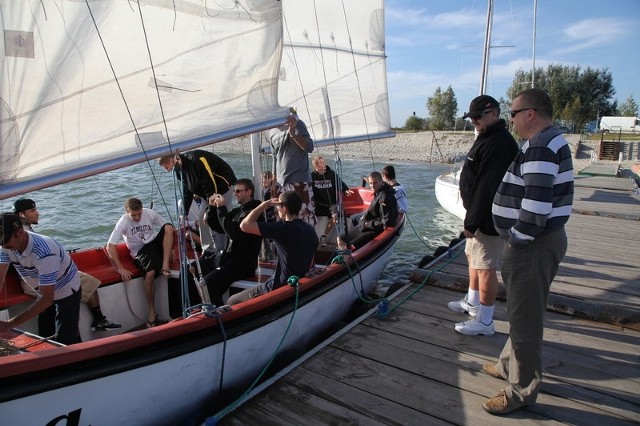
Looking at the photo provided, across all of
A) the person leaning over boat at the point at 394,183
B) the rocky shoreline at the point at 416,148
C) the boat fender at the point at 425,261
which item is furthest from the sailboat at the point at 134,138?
the rocky shoreline at the point at 416,148

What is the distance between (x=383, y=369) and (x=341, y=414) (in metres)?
0.68

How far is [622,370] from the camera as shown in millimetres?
3670

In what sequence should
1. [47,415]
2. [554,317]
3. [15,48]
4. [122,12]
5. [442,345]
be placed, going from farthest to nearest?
1. [554,317]
2. [442,345]
3. [122,12]
4. [47,415]
5. [15,48]

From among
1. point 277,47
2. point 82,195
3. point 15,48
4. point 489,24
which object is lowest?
point 82,195

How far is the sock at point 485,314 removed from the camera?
13.4ft

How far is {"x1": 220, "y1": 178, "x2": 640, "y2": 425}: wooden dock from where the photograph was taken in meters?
3.18

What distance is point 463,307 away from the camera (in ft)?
15.6

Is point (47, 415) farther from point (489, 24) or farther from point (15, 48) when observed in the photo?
point (489, 24)

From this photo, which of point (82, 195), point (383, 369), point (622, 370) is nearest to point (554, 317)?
point (622, 370)

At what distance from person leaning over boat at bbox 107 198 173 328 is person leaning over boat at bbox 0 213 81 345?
98 centimetres

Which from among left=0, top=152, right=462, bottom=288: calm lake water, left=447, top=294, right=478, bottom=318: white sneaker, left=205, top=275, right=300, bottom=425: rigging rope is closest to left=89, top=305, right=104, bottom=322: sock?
left=205, top=275, right=300, bottom=425: rigging rope

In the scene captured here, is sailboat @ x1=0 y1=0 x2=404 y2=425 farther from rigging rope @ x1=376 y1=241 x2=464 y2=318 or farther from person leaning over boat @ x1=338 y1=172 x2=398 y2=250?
person leaning over boat @ x1=338 y1=172 x2=398 y2=250

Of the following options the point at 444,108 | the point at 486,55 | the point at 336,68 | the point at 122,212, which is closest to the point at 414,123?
the point at 444,108

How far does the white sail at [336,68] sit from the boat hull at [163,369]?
12.5ft
